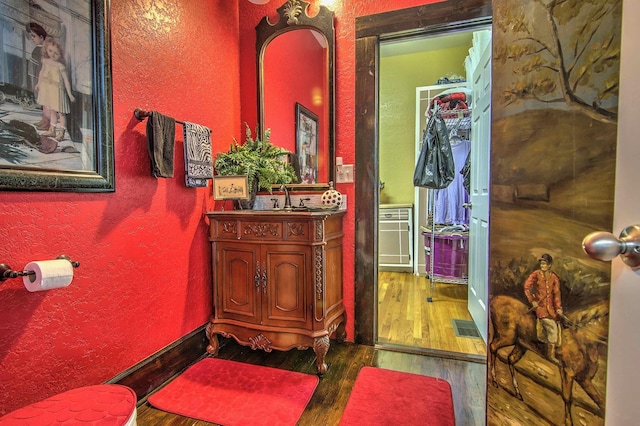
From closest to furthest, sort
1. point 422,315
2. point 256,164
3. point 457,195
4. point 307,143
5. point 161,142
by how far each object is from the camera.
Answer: point 161,142 → point 256,164 → point 307,143 → point 422,315 → point 457,195

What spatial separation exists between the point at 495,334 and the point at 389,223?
3.43 metres

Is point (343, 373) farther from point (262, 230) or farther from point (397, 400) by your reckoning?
point (262, 230)

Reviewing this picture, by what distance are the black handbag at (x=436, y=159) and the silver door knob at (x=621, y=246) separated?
3.12 meters

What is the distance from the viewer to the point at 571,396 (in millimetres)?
821

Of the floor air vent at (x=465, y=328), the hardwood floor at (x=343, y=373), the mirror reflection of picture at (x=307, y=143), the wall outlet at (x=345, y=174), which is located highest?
the mirror reflection of picture at (x=307, y=143)

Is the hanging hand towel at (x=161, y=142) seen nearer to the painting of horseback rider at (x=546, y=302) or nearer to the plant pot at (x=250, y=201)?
the plant pot at (x=250, y=201)

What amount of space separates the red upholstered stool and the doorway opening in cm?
240

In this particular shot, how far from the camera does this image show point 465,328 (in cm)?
262

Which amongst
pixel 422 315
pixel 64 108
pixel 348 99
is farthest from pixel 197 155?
pixel 422 315

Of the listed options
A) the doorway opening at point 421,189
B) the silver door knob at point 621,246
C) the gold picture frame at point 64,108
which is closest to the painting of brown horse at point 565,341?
the silver door knob at point 621,246

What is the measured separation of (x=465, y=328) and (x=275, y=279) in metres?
1.70

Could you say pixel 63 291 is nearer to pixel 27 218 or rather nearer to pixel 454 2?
pixel 27 218

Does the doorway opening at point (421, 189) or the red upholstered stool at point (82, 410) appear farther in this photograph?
the doorway opening at point (421, 189)

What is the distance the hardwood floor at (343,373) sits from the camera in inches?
61.8
